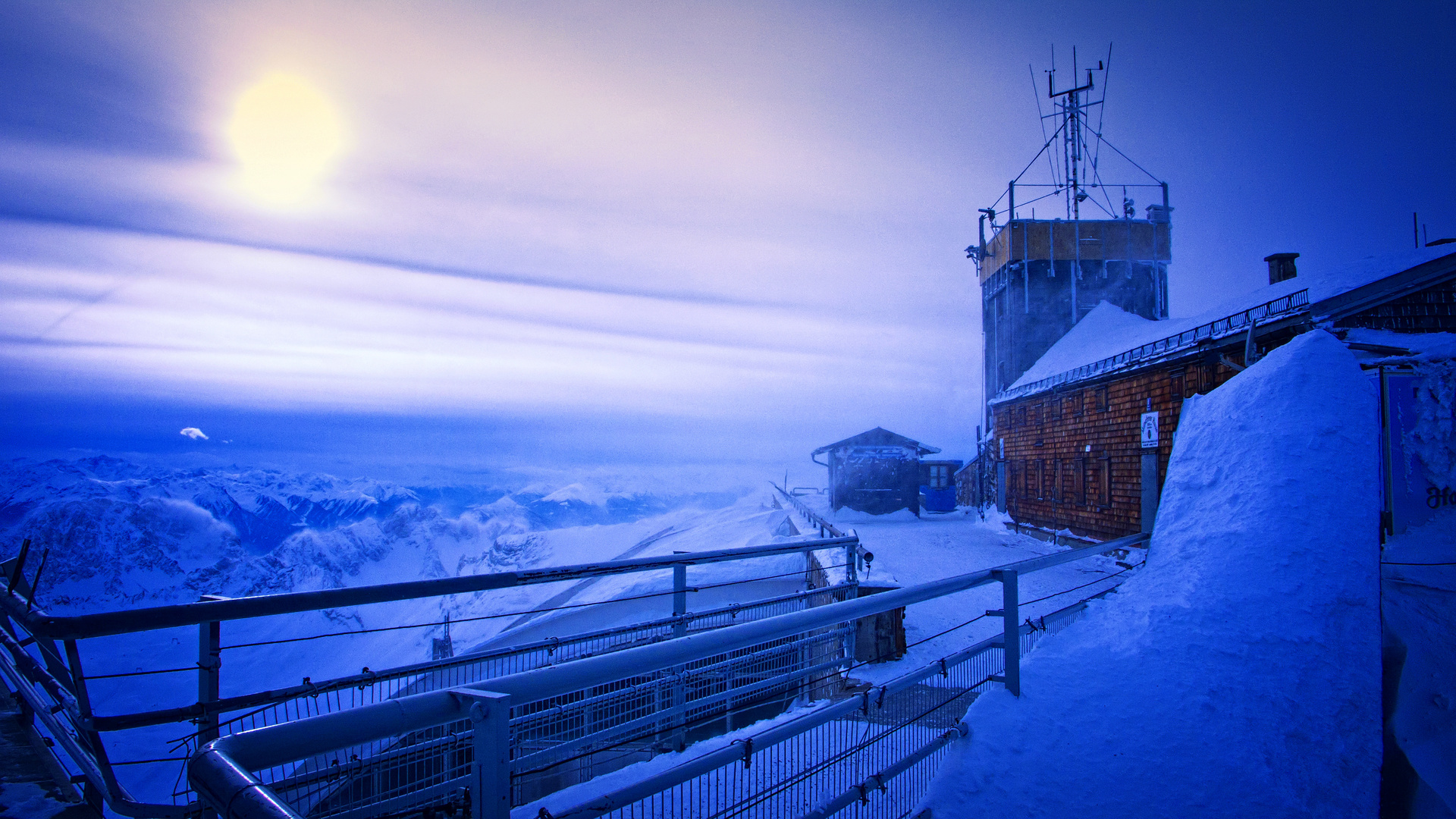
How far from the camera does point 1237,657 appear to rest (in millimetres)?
4871

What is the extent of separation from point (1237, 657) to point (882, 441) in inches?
1099

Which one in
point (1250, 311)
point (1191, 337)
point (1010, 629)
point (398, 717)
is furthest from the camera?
point (1191, 337)

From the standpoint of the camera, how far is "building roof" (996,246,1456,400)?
10945 millimetres

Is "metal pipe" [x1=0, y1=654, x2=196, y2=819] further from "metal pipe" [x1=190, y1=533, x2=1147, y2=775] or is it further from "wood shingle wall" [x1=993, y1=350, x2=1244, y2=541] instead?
"wood shingle wall" [x1=993, y1=350, x2=1244, y2=541]

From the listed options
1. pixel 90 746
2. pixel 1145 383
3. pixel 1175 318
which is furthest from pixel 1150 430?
pixel 90 746

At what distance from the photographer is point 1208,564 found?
6328mm

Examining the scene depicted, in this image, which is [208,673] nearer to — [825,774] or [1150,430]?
[825,774]

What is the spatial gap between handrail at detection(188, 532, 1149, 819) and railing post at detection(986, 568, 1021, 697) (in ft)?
6.19

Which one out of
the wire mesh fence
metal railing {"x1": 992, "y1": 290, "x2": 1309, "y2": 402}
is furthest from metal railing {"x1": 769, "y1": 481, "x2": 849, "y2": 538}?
metal railing {"x1": 992, "y1": 290, "x2": 1309, "y2": 402}

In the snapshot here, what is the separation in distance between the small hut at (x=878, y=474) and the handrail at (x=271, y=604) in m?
28.3

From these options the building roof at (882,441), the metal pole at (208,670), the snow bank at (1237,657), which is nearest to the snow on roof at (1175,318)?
the snow bank at (1237,657)

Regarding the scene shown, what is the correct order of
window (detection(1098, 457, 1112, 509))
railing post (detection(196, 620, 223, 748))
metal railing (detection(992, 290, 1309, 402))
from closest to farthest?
1. railing post (detection(196, 620, 223, 748))
2. metal railing (detection(992, 290, 1309, 402))
3. window (detection(1098, 457, 1112, 509))

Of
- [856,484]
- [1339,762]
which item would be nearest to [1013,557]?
[1339,762]

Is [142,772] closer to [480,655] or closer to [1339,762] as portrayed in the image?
[480,655]
